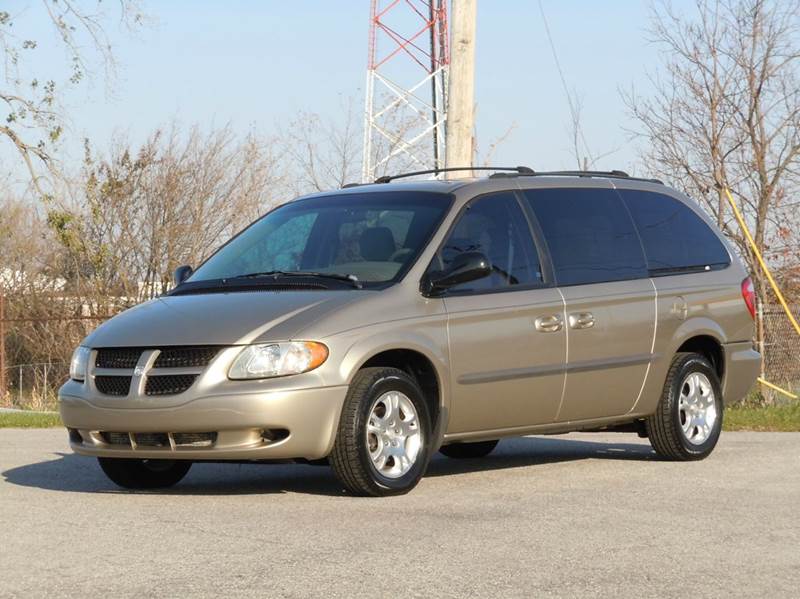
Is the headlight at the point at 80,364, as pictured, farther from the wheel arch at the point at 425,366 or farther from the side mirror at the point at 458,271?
the side mirror at the point at 458,271

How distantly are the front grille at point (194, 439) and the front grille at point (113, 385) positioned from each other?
0.41 metres

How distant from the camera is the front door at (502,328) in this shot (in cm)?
952

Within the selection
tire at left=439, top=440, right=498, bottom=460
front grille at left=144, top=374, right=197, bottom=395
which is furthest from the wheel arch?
tire at left=439, top=440, right=498, bottom=460

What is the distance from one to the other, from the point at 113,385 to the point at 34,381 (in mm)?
17568

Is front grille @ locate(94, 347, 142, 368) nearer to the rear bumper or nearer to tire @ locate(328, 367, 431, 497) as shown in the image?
tire @ locate(328, 367, 431, 497)

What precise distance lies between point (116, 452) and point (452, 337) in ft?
6.80

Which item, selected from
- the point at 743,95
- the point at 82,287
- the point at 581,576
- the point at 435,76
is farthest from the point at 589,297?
the point at 435,76

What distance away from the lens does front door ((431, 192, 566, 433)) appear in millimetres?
9516

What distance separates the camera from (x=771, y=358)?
2075 cm

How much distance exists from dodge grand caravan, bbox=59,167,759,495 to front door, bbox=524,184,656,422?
1 centimetres

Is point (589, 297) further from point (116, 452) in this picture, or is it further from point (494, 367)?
point (116, 452)

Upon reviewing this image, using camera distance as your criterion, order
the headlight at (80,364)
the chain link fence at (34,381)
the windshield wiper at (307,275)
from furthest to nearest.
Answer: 1. the chain link fence at (34,381)
2. the windshield wiper at (307,275)
3. the headlight at (80,364)

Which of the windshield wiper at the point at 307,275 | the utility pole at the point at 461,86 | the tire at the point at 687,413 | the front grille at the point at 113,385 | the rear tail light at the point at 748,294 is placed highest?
the utility pole at the point at 461,86

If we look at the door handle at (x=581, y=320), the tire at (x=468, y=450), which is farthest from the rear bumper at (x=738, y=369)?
the tire at (x=468, y=450)
